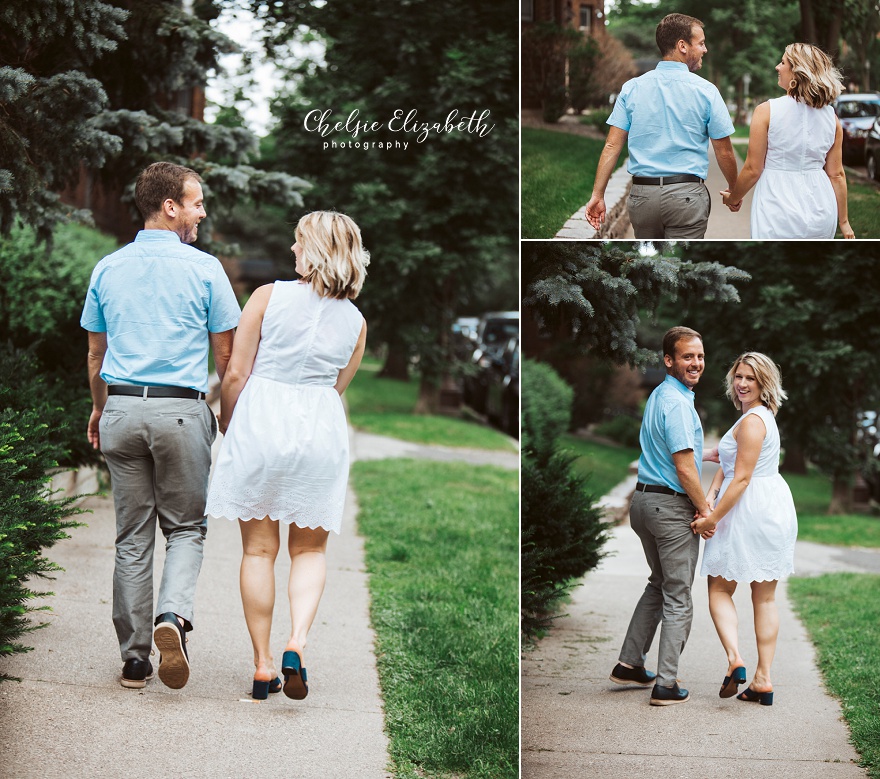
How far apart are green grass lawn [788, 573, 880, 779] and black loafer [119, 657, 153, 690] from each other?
9.35 feet

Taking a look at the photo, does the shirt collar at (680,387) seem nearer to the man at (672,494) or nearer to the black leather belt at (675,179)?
the man at (672,494)

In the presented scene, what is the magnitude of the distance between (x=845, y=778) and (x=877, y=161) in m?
2.71

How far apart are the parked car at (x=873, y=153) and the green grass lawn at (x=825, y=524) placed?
2449 mm

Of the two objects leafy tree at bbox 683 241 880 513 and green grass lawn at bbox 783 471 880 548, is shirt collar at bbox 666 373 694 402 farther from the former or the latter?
green grass lawn at bbox 783 471 880 548

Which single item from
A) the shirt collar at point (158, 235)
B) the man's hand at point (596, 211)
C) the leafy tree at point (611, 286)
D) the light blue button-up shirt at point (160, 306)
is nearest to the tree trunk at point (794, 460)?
the leafy tree at point (611, 286)

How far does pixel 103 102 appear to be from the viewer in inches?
218

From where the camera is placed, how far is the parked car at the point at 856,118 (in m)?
4.88

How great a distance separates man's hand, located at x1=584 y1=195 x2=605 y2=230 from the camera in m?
4.72

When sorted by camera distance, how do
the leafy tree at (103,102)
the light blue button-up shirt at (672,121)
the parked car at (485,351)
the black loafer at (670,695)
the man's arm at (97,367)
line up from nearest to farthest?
the man's arm at (97,367) → the black loafer at (670,695) → the light blue button-up shirt at (672,121) → the leafy tree at (103,102) → the parked car at (485,351)

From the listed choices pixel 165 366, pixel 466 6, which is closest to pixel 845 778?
pixel 165 366

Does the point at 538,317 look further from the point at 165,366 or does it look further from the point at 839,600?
the point at 839,600

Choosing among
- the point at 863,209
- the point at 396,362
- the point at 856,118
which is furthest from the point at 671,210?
the point at 396,362

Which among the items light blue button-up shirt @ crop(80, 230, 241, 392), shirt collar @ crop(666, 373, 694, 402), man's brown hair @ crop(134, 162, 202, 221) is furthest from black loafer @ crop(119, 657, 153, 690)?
shirt collar @ crop(666, 373, 694, 402)

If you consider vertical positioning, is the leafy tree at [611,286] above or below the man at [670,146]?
below
